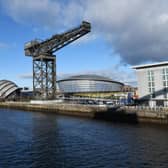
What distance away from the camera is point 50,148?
930 inches

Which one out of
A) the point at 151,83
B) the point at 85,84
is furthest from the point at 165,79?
the point at 85,84

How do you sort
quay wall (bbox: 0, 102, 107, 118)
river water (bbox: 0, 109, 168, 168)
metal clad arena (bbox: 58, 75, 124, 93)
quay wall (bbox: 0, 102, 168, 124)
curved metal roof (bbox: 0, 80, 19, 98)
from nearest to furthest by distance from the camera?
river water (bbox: 0, 109, 168, 168) < quay wall (bbox: 0, 102, 168, 124) < quay wall (bbox: 0, 102, 107, 118) < curved metal roof (bbox: 0, 80, 19, 98) < metal clad arena (bbox: 58, 75, 124, 93)

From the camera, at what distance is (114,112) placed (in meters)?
45.9

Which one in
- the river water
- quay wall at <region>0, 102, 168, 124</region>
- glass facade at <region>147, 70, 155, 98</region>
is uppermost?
glass facade at <region>147, 70, 155, 98</region>

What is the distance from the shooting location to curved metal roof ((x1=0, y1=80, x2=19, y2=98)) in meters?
119

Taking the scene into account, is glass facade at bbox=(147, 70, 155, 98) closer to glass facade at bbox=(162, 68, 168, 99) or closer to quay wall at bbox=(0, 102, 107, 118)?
glass facade at bbox=(162, 68, 168, 99)

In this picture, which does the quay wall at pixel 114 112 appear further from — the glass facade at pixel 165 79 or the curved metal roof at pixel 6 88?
the curved metal roof at pixel 6 88

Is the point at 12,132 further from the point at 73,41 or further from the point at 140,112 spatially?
the point at 73,41

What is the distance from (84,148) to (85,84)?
10307 cm

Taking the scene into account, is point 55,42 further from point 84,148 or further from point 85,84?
point 85,84

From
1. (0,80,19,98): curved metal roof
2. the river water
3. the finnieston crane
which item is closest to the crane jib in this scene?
the finnieston crane

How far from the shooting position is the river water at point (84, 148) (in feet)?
62.3

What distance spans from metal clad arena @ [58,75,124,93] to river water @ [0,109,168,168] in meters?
93.7

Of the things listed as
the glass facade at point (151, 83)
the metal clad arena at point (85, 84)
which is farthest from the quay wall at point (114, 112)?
the metal clad arena at point (85, 84)
